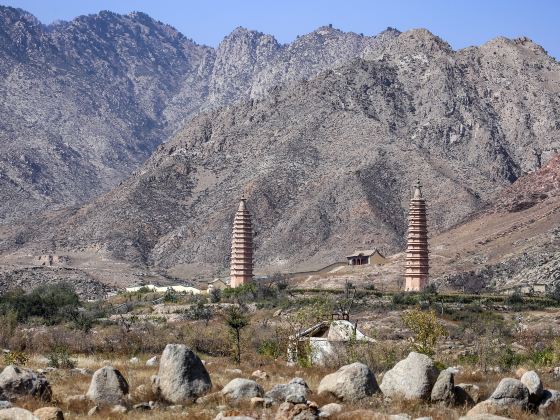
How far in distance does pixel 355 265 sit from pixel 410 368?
7805cm

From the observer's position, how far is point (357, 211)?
13350 cm

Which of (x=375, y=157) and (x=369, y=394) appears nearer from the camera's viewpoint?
(x=369, y=394)

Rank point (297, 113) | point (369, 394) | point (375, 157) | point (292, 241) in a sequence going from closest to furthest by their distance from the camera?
1. point (369, 394)
2. point (292, 241)
3. point (375, 157)
4. point (297, 113)

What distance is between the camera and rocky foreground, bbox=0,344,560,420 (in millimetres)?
21984

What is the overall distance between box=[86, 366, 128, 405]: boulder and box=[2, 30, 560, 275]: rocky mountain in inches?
3929

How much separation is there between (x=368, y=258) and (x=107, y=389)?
80.9m

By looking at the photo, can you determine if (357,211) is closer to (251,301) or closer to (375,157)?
(375,157)

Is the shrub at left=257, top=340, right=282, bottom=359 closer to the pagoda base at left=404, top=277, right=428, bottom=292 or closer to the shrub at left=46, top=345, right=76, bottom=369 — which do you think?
the shrub at left=46, top=345, right=76, bottom=369

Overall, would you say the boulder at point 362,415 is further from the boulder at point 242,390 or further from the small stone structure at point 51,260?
Answer: the small stone structure at point 51,260

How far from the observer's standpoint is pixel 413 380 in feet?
77.0

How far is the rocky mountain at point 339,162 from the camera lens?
133875 mm

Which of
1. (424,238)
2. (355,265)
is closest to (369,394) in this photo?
(424,238)

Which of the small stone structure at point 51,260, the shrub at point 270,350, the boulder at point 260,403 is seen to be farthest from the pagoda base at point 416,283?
the boulder at point 260,403

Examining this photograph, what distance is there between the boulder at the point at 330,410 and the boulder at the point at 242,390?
187 cm
